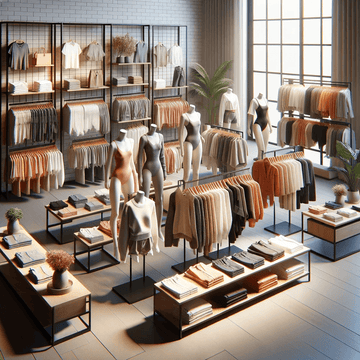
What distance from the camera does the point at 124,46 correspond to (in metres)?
9.45

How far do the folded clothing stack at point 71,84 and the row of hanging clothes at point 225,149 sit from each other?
2492 millimetres

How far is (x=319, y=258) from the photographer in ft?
21.0

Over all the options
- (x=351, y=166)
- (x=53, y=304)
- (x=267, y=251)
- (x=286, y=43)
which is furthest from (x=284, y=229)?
(x=286, y=43)

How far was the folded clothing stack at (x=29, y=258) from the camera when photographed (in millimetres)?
5195

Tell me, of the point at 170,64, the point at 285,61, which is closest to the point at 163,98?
the point at 170,64

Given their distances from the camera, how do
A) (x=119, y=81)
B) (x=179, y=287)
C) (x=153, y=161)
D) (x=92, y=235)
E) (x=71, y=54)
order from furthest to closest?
(x=119, y=81)
(x=71, y=54)
(x=153, y=161)
(x=92, y=235)
(x=179, y=287)

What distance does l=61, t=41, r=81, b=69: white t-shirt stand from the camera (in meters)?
8.87

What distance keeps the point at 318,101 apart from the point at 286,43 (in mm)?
2338

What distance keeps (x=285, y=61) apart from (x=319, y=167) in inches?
102

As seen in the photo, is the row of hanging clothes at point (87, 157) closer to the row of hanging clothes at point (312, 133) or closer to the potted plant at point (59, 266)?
the row of hanging clothes at point (312, 133)

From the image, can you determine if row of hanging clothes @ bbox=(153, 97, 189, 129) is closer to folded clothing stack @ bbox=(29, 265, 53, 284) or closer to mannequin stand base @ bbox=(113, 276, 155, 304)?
mannequin stand base @ bbox=(113, 276, 155, 304)

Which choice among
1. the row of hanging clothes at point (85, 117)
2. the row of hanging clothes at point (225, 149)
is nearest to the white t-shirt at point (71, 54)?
the row of hanging clothes at point (85, 117)

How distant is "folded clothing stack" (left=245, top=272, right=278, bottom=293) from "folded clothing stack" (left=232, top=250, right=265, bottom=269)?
181 millimetres

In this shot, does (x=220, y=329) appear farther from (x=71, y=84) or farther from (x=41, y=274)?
(x=71, y=84)
